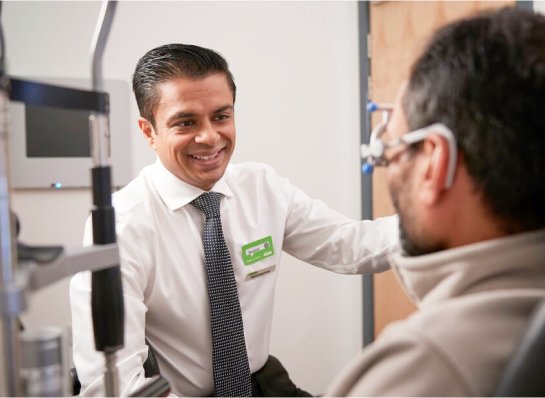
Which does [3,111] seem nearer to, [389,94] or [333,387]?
[333,387]

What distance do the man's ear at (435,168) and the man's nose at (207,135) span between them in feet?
2.75

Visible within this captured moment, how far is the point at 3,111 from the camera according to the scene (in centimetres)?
57

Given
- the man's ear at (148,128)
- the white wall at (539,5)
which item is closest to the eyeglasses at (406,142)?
the man's ear at (148,128)

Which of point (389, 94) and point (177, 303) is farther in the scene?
point (389, 94)

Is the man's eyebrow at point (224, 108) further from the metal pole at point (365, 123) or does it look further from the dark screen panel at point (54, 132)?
the metal pole at point (365, 123)

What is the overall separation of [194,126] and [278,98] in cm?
118

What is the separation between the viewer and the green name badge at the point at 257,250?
1.54 metres

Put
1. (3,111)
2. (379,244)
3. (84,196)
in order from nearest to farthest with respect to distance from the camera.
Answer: (3,111) → (379,244) → (84,196)

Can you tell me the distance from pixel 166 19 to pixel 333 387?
210 cm

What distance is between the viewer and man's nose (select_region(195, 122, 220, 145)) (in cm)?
146

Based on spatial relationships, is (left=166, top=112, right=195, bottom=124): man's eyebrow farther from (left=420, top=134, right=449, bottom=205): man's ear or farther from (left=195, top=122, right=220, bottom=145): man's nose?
(left=420, top=134, right=449, bottom=205): man's ear

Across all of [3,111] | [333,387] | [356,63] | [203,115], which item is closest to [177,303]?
[203,115]

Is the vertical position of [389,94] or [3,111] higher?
[389,94]

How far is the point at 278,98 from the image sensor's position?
102 inches
